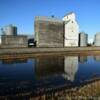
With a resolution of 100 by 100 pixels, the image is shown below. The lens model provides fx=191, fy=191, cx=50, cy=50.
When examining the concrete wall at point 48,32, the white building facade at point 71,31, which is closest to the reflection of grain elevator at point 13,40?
the concrete wall at point 48,32

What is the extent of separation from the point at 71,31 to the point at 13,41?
88.5 ft

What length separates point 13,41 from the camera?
67.7 metres

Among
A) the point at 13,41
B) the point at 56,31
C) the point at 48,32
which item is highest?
the point at 56,31

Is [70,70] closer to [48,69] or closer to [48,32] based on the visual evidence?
[48,69]

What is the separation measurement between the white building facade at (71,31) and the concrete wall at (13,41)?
1917cm

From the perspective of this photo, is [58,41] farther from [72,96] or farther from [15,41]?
[72,96]

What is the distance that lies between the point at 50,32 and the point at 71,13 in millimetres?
17076

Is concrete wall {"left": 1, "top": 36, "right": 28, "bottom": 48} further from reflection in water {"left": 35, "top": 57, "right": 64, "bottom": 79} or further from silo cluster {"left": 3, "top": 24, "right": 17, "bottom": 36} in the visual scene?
silo cluster {"left": 3, "top": 24, "right": 17, "bottom": 36}

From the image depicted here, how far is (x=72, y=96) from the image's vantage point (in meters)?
14.1

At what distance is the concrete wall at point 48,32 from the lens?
71.3 m

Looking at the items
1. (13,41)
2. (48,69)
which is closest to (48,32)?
(13,41)

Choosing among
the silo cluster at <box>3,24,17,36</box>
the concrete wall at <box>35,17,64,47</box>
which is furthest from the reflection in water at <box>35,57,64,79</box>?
the silo cluster at <box>3,24,17,36</box>

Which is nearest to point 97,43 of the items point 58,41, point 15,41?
point 58,41

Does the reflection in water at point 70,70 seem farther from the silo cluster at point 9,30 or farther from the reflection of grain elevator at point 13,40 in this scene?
the silo cluster at point 9,30
